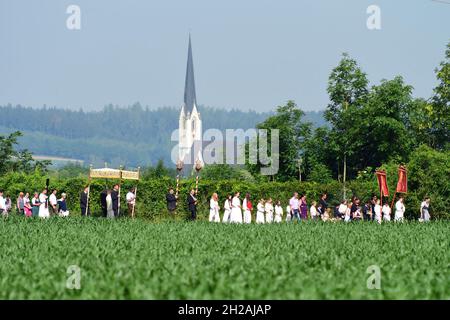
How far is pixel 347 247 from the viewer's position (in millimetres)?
25016

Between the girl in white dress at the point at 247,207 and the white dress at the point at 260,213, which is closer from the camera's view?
the girl in white dress at the point at 247,207

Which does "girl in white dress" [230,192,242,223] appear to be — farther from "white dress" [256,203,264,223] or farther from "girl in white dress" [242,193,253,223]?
"white dress" [256,203,264,223]

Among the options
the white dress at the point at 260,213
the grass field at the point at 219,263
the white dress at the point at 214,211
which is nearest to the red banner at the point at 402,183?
the white dress at the point at 260,213

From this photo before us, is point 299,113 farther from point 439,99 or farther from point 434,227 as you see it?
point 434,227

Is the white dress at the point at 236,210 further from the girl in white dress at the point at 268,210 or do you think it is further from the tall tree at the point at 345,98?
the tall tree at the point at 345,98

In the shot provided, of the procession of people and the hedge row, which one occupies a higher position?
the hedge row

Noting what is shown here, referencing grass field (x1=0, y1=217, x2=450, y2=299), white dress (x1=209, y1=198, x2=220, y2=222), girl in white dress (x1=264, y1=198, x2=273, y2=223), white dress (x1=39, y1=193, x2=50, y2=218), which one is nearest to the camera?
grass field (x1=0, y1=217, x2=450, y2=299)

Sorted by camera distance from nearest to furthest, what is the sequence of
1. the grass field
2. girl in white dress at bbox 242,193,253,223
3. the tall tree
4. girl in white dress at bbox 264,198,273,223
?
1. the grass field
2. girl in white dress at bbox 242,193,253,223
3. girl in white dress at bbox 264,198,273,223
4. the tall tree

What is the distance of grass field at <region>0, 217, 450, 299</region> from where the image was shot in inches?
588

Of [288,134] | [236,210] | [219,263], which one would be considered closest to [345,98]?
[288,134]

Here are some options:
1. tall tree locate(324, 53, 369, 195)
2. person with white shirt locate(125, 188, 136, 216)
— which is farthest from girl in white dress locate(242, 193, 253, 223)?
tall tree locate(324, 53, 369, 195)

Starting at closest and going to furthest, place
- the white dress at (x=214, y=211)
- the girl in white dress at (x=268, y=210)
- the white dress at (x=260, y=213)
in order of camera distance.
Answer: the white dress at (x=214, y=211) → the white dress at (x=260, y=213) → the girl in white dress at (x=268, y=210)

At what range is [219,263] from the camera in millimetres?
19141

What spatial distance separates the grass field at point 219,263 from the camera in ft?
49.0
